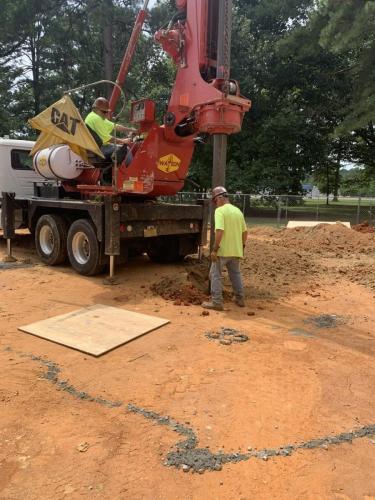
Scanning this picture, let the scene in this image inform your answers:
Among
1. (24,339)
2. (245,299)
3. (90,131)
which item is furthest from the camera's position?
(90,131)

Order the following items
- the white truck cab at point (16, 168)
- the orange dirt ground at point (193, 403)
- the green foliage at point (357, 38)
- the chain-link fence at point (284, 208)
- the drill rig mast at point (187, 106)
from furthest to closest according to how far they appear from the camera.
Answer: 1. the chain-link fence at point (284, 208)
2. the green foliage at point (357, 38)
3. the white truck cab at point (16, 168)
4. the drill rig mast at point (187, 106)
5. the orange dirt ground at point (193, 403)

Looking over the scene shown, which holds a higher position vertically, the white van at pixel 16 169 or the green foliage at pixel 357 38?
the green foliage at pixel 357 38

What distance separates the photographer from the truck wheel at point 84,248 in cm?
785

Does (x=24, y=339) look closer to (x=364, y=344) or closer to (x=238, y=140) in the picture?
(x=364, y=344)

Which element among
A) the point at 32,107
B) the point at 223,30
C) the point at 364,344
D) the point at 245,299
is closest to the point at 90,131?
→ the point at 223,30

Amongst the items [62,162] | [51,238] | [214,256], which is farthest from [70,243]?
[214,256]

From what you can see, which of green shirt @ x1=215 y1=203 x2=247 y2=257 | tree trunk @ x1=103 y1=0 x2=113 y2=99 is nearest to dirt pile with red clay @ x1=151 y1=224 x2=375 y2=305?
green shirt @ x1=215 y1=203 x2=247 y2=257

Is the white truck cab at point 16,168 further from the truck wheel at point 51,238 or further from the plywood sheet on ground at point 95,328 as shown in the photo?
the plywood sheet on ground at point 95,328

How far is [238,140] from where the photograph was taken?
76.1 ft

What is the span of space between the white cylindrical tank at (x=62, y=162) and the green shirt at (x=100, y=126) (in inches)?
33.1

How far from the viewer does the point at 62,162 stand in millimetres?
8492

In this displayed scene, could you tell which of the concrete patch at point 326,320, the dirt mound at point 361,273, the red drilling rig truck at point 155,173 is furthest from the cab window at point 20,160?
the concrete patch at point 326,320

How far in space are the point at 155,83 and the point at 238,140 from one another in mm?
5699

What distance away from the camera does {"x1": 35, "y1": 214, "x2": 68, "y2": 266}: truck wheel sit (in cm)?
872
